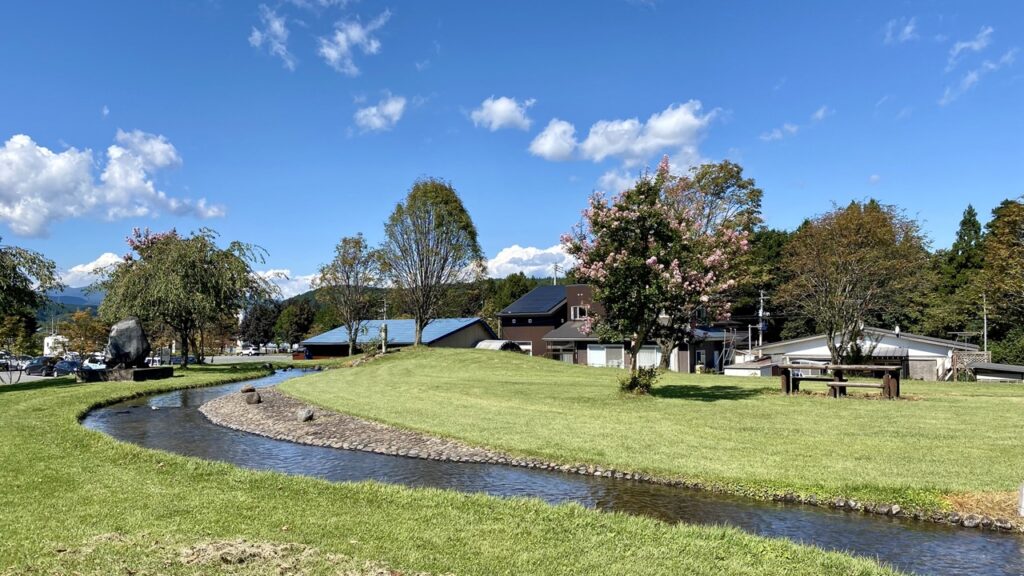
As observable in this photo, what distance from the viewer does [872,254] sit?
37.1m

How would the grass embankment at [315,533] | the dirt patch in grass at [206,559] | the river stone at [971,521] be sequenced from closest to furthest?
the dirt patch in grass at [206,559]
the grass embankment at [315,533]
the river stone at [971,521]

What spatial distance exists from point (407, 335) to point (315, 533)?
59.1m

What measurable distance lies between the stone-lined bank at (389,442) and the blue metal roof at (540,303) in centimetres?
3933

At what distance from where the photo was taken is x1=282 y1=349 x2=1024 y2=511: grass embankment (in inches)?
421

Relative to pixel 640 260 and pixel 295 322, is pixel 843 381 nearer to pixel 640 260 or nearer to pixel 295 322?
pixel 640 260

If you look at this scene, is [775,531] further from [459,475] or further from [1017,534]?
[459,475]

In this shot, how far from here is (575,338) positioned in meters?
52.8

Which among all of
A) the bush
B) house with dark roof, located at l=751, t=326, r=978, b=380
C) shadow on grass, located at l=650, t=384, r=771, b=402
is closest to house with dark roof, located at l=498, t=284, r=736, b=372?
house with dark roof, located at l=751, t=326, r=978, b=380

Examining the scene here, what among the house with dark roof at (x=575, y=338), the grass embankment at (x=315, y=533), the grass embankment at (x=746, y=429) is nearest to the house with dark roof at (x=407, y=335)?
the house with dark roof at (x=575, y=338)

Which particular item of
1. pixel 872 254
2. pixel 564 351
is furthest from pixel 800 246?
pixel 564 351

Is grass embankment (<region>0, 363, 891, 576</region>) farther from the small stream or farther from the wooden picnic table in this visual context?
the wooden picnic table

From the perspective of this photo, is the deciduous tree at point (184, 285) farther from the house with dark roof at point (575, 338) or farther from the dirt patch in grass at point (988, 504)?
the dirt patch in grass at point (988, 504)

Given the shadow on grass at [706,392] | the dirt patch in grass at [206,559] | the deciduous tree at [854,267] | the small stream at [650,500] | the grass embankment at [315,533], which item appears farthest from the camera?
the deciduous tree at [854,267]

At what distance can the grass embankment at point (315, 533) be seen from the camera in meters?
6.31
